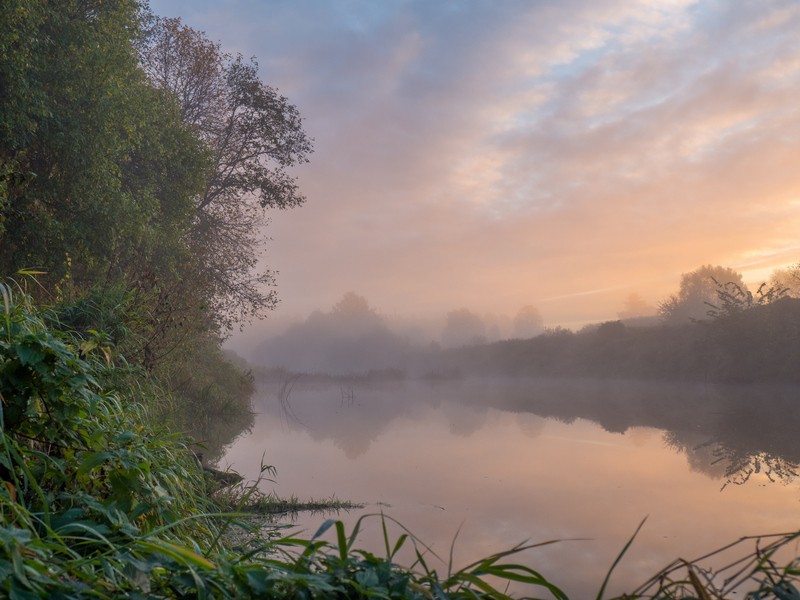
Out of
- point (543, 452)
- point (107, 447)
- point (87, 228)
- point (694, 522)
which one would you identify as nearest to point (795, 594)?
point (107, 447)

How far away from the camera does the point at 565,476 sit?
668cm

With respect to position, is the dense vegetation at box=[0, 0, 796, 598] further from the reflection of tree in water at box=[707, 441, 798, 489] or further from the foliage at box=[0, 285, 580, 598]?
the reflection of tree in water at box=[707, 441, 798, 489]

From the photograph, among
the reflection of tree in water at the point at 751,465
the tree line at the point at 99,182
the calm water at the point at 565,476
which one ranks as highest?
the tree line at the point at 99,182

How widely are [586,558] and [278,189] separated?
52.6 feet

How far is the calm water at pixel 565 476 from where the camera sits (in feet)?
14.0

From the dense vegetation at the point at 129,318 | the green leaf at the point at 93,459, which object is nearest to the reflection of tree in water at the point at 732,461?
the dense vegetation at the point at 129,318

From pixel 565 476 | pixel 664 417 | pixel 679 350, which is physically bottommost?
pixel 664 417

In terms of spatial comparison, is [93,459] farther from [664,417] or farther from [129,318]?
[664,417]

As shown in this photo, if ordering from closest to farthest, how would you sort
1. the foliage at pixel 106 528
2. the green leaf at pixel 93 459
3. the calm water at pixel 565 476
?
the foliage at pixel 106 528 < the green leaf at pixel 93 459 < the calm water at pixel 565 476

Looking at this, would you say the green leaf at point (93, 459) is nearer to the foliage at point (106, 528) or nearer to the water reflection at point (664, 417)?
the foliage at point (106, 528)

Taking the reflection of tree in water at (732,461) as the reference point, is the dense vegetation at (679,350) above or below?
above

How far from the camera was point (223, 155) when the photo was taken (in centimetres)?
1855

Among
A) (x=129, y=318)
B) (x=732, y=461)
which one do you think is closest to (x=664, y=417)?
(x=732, y=461)

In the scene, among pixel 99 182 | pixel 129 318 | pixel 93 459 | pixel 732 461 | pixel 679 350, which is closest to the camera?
pixel 93 459
